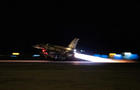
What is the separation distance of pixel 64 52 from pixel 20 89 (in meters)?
37.3

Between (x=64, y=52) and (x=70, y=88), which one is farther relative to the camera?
(x=64, y=52)

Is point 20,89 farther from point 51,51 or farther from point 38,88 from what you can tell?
point 51,51

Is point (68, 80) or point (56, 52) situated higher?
point (56, 52)

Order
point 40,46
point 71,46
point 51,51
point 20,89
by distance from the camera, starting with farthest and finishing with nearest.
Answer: point 71,46, point 40,46, point 51,51, point 20,89

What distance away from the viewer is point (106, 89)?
11.3 m

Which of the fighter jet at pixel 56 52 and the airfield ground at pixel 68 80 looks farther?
the fighter jet at pixel 56 52

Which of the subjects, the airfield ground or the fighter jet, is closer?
the airfield ground

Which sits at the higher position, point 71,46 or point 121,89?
point 71,46

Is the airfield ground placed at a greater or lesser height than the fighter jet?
lesser

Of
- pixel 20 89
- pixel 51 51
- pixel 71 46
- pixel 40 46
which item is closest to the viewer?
pixel 20 89

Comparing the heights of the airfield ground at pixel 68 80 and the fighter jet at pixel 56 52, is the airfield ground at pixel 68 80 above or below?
below

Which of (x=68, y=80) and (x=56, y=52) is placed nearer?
(x=68, y=80)

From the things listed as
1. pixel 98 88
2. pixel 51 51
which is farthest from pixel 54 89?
pixel 51 51

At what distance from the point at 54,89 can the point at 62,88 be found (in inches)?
20.9
